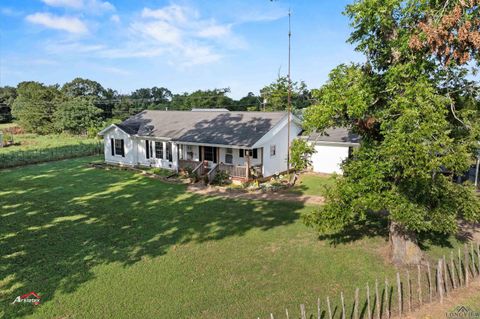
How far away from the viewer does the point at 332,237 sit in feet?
39.7

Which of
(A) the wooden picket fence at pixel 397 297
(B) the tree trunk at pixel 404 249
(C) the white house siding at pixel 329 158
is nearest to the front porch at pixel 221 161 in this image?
(C) the white house siding at pixel 329 158

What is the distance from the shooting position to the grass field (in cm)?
802

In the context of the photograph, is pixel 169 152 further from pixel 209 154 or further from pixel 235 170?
pixel 235 170

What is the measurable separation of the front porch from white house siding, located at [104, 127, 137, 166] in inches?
181

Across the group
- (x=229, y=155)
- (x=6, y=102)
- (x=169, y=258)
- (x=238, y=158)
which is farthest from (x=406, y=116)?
(x=6, y=102)

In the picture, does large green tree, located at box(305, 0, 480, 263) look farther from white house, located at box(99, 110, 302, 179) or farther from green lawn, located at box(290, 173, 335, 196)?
white house, located at box(99, 110, 302, 179)

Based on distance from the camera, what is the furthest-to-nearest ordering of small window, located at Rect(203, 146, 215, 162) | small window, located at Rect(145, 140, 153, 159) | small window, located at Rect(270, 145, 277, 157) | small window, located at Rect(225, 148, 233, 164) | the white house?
small window, located at Rect(145, 140, 153, 159) < small window, located at Rect(203, 146, 215, 162) < small window, located at Rect(225, 148, 233, 164) < small window, located at Rect(270, 145, 277, 157) < the white house

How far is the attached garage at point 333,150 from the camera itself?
2252 centimetres

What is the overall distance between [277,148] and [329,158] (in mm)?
3959

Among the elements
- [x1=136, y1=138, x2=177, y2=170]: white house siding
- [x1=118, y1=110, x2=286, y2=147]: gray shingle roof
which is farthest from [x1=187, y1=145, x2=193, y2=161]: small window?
[x1=136, y1=138, x2=177, y2=170]: white house siding

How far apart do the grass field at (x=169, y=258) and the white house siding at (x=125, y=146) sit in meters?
9.37

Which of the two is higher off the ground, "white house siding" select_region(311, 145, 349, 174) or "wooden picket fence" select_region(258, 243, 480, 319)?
"white house siding" select_region(311, 145, 349, 174)

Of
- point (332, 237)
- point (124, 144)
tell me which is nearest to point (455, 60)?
point (332, 237)

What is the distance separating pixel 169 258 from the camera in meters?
10.4
